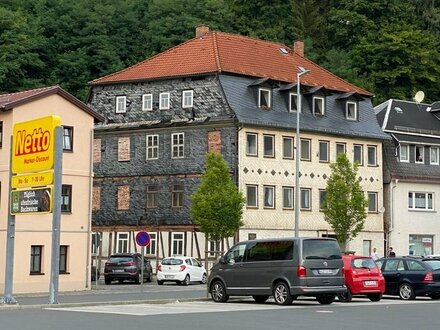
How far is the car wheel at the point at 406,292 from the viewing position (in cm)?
3409

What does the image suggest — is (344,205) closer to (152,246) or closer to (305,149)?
(305,149)

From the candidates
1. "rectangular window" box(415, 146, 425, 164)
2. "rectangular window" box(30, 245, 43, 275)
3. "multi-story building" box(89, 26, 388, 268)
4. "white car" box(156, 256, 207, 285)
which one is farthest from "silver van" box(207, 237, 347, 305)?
"rectangular window" box(415, 146, 425, 164)

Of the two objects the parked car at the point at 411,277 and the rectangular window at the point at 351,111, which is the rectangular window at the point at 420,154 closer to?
the rectangular window at the point at 351,111

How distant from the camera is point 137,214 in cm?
5919

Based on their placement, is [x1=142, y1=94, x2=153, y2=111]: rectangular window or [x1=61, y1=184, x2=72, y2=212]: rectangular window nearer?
[x1=61, y1=184, x2=72, y2=212]: rectangular window

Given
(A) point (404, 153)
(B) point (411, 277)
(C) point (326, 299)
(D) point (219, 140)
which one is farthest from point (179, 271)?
(A) point (404, 153)

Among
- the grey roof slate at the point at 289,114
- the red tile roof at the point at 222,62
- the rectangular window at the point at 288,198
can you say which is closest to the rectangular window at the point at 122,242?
the red tile roof at the point at 222,62

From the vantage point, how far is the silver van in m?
28.8

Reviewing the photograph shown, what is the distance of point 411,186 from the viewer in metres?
63.9

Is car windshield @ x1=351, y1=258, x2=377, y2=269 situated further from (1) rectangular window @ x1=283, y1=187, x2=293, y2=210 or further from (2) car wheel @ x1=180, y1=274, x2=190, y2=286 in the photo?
(1) rectangular window @ x1=283, y1=187, x2=293, y2=210

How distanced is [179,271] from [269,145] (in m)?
11.5

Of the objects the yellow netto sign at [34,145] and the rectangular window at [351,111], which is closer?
the yellow netto sign at [34,145]

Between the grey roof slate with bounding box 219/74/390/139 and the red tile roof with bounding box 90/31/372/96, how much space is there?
859 millimetres

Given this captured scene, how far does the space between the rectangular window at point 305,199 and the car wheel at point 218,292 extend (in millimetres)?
27513
